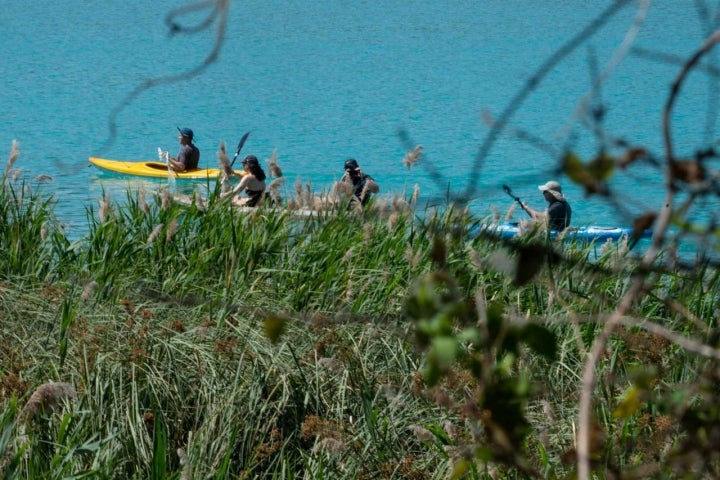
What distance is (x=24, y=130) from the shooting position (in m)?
20.4

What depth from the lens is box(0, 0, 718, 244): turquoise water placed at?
1806 cm

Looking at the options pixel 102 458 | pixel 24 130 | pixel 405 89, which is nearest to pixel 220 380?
pixel 102 458

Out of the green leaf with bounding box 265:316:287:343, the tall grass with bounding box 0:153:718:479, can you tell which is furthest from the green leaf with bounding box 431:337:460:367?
the tall grass with bounding box 0:153:718:479

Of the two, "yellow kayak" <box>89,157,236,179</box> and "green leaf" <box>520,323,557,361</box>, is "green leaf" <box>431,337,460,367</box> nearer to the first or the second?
"green leaf" <box>520,323,557,361</box>

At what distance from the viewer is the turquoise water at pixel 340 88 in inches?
711

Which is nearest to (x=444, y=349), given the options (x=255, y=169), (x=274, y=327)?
(x=274, y=327)

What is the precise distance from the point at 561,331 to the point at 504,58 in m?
24.3

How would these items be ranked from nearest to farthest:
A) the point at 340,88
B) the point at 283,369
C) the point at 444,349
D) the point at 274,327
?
the point at 444,349 < the point at 274,327 < the point at 283,369 < the point at 340,88

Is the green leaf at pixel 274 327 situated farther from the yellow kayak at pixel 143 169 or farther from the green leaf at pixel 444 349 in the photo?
→ the yellow kayak at pixel 143 169

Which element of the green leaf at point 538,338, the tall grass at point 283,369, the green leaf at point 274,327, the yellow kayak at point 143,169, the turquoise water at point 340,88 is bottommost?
the turquoise water at point 340,88

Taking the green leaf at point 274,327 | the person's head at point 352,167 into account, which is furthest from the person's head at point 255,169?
the green leaf at point 274,327

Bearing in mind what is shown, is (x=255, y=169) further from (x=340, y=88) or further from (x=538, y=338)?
(x=340, y=88)

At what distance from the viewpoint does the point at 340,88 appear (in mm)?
24969

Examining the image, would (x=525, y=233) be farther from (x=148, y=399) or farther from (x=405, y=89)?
(x=405, y=89)
